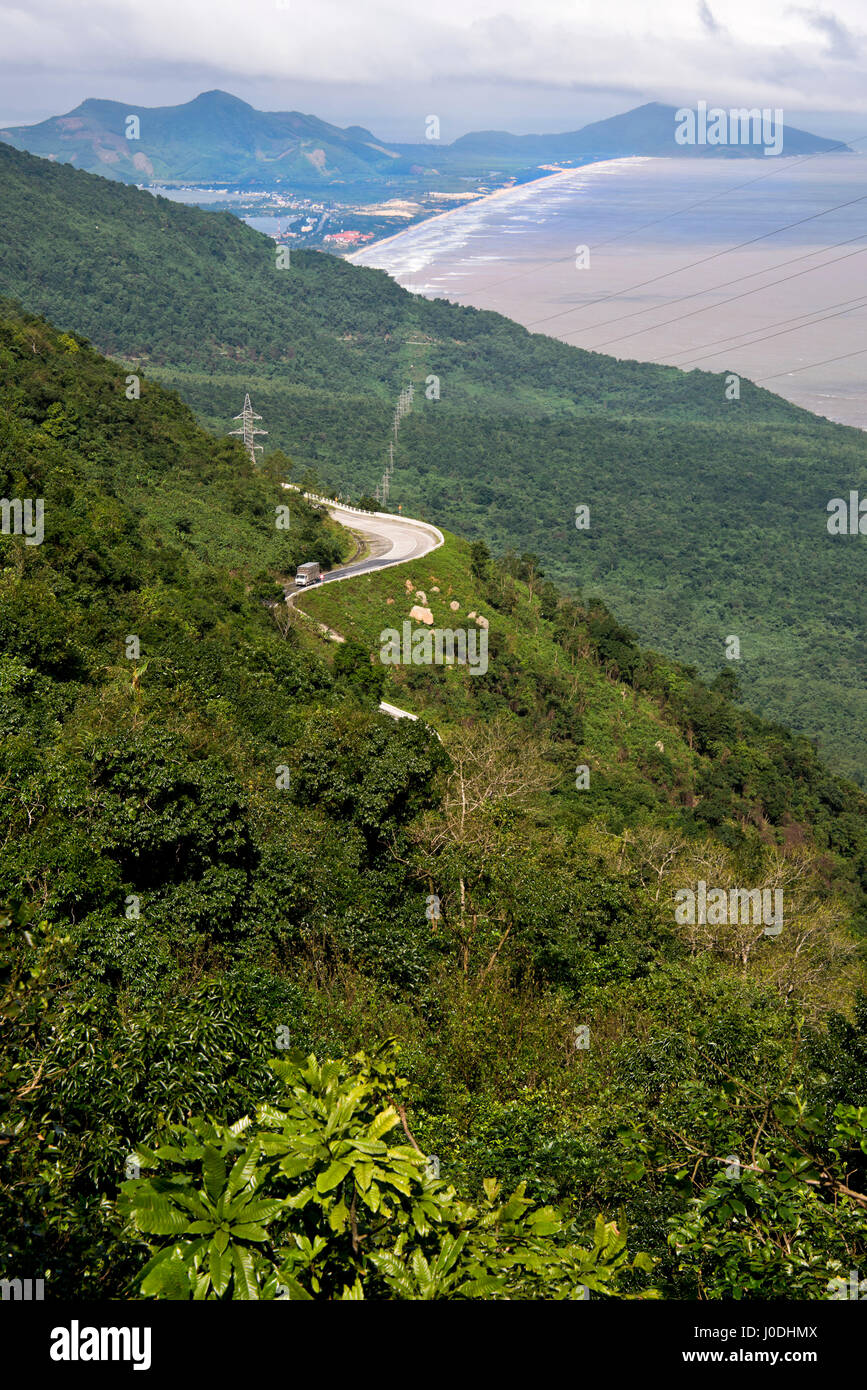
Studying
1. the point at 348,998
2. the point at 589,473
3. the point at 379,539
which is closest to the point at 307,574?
the point at 379,539

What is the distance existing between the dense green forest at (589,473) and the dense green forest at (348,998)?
68731 millimetres

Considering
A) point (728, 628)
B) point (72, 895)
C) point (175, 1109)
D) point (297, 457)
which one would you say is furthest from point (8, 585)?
point (297, 457)

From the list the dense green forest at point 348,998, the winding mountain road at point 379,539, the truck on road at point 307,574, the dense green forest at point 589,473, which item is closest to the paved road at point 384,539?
the winding mountain road at point 379,539

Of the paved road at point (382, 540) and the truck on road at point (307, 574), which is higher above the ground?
the paved road at point (382, 540)

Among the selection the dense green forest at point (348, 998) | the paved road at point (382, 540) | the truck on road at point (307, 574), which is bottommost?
the dense green forest at point (348, 998)

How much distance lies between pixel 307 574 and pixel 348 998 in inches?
1827

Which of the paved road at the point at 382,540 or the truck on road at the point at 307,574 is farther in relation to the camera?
the paved road at the point at 382,540

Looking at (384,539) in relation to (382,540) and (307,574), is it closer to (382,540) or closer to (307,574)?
(382,540)

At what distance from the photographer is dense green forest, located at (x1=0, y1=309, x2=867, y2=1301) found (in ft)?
16.4

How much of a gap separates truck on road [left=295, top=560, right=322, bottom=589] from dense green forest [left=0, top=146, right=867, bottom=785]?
51.3 meters

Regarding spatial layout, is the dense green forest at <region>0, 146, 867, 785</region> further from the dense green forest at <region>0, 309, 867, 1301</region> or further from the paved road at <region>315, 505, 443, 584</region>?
the dense green forest at <region>0, 309, 867, 1301</region>

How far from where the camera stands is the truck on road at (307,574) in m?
59.3

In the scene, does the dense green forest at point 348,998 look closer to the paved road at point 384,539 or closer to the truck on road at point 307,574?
the truck on road at point 307,574

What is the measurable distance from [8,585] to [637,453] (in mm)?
161966
